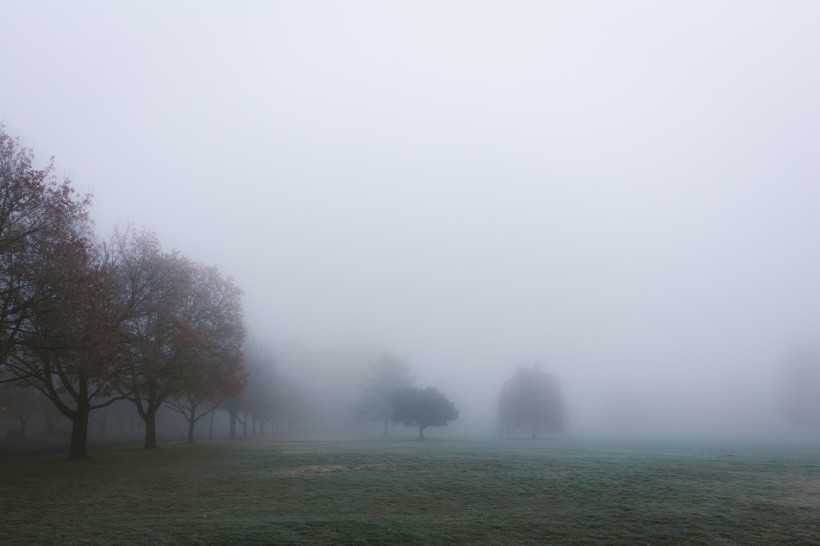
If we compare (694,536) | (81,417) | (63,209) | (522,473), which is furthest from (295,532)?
(81,417)

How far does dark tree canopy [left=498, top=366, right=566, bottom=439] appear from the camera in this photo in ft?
351

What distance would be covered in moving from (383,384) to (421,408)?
2299 centimetres

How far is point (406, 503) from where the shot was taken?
70.7ft

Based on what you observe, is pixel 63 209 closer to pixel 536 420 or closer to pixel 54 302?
pixel 54 302

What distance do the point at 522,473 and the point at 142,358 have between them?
98.8ft

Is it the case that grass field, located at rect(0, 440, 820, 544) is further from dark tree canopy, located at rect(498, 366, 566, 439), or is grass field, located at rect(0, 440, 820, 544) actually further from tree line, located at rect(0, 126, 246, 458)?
dark tree canopy, located at rect(498, 366, 566, 439)

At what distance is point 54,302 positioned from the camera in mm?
30250

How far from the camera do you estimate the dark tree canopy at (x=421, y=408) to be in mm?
96625

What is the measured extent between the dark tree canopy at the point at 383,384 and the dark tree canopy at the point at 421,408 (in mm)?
16777

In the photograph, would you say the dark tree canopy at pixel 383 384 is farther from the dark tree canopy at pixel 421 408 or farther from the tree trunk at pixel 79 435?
the tree trunk at pixel 79 435

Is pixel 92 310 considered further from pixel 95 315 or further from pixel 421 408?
pixel 421 408

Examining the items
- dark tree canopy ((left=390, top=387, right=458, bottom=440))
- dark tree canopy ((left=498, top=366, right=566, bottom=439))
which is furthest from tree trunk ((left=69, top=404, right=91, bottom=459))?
dark tree canopy ((left=498, top=366, right=566, bottom=439))

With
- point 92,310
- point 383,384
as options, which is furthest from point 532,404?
point 92,310

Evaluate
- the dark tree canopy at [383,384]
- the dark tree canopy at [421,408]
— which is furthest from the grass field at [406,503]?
the dark tree canopy at [383,384]
